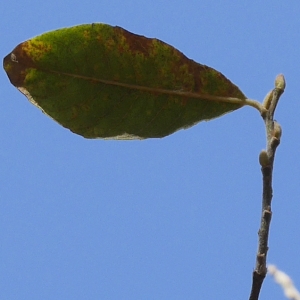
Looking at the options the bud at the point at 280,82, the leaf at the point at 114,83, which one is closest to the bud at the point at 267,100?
the bud at the point at 280,82

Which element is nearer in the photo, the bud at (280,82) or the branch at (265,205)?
the branch at (265,205)

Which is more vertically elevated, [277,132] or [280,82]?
[280,82]

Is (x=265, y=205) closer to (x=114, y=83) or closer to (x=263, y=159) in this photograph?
(x=263, y=159)

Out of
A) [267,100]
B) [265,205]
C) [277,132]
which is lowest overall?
[265,205]

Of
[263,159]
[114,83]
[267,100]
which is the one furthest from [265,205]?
[114,83]

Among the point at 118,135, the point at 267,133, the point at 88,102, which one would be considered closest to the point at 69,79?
the point at 88,102

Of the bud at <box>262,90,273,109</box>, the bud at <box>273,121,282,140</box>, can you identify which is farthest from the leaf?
the bud at <box>273,121,282,140</box>

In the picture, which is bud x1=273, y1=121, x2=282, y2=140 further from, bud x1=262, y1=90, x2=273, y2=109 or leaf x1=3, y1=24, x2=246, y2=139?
leaf x1=3, y1=24, x2=246, y2=139

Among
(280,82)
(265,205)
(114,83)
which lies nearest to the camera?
(265,205)

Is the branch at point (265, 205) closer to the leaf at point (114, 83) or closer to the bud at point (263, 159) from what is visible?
the bud at point (263, 159)
